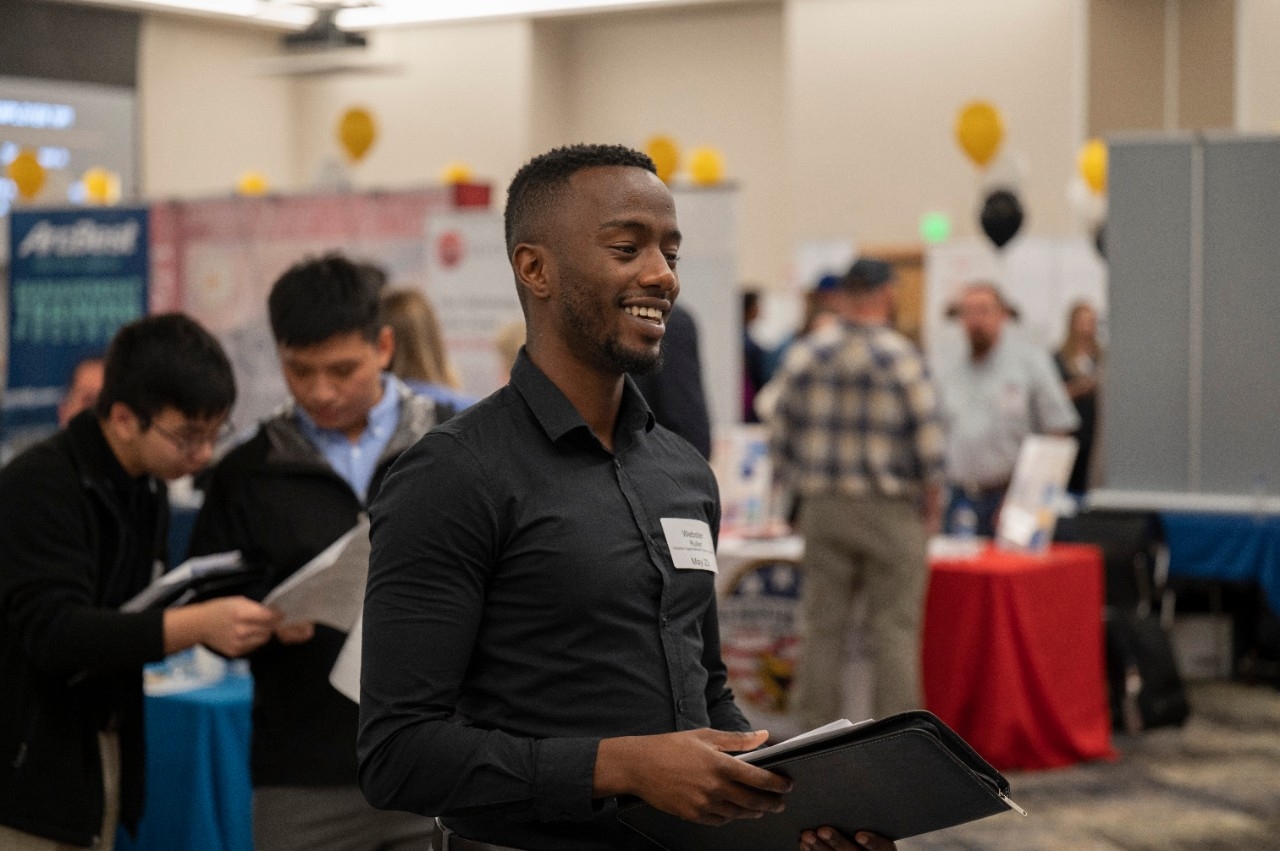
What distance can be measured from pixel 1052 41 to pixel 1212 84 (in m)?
1.81

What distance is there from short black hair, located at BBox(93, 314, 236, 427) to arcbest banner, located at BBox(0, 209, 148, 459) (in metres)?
5.18

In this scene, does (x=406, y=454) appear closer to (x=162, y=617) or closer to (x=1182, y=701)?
(x=162, y=617)

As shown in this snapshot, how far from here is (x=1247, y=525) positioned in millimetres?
6066

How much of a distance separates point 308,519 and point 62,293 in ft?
18.4

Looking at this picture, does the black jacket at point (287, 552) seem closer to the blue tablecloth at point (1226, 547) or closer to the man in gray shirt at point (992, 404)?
the man in gray shirt at point (992, 404)

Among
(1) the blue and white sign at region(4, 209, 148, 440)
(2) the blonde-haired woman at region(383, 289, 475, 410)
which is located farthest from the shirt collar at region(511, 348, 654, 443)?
(1) the blue and white sign at region(4, 209, 148, 440)

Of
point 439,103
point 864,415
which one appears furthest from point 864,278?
point 439,103

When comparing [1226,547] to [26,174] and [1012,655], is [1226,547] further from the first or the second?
[26,174]

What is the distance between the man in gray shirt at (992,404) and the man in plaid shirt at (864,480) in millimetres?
1374

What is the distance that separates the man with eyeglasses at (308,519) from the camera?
202 centimetres

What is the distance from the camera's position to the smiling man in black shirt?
1291 mm

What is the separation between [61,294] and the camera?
717 centimetres

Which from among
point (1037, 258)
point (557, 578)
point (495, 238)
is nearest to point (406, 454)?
point (557, 578)

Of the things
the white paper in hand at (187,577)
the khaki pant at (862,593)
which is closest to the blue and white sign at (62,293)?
the khaki pant at (862,593)
